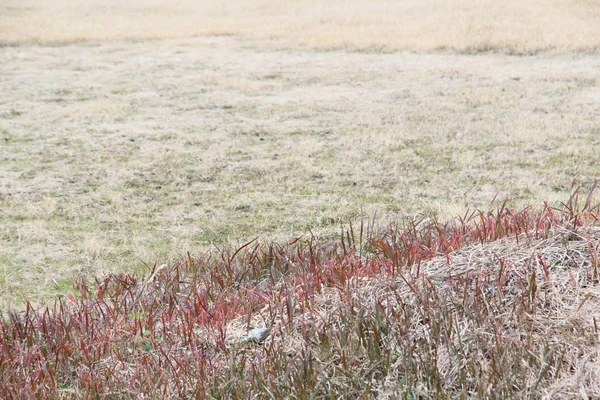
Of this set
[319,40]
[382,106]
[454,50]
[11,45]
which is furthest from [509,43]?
[11,45]

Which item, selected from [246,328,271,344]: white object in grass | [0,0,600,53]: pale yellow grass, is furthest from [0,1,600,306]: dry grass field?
[246,328,271,344]: white object in grass

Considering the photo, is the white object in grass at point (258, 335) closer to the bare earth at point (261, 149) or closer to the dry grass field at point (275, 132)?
Answer: the dry grass field at point (275, 132)

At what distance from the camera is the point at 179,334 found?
4.12 m

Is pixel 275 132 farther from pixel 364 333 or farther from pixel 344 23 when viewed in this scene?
pixel 344 23

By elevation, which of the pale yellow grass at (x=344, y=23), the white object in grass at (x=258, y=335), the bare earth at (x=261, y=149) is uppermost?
the pale yellow grass at (x=344, y=23)

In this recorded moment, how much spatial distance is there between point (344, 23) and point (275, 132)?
1467 centimetres

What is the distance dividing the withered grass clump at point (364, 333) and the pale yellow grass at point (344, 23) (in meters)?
16.3

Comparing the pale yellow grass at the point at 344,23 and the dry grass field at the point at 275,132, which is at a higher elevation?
the pale yellow grass at the point at 344,23

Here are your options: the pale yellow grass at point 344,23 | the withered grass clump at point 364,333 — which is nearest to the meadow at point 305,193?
the withered grass clump at point 364,333

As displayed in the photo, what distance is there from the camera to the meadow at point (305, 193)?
3.81m

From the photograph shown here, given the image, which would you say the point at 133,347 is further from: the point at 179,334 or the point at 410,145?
the point at 410,145

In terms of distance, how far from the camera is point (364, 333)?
3863mm

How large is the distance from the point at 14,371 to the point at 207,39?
71.2ft

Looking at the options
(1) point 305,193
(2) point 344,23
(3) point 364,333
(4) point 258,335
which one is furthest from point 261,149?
(2) point 344,23
